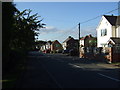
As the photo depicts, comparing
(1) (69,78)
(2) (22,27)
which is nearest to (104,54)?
(2) (22,27)

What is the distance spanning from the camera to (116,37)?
41.0 meters

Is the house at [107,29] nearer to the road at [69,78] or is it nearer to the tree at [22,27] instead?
the tree at [22,27]

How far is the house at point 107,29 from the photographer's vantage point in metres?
41.9

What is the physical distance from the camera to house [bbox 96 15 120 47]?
41859 millimetres

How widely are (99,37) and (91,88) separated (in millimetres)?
37650

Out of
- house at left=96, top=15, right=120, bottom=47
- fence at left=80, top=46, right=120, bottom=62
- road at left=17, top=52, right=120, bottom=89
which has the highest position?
house at left=96, top=15, right=120, bottom=47

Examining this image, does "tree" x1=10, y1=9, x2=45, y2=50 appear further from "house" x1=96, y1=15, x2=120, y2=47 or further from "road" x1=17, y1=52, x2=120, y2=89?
"house" x1=96, y1=15, x2=120, y2=47

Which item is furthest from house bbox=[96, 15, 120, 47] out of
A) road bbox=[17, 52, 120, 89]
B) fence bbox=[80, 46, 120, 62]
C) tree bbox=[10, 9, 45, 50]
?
road bbox=[17, 52, 120, 89]

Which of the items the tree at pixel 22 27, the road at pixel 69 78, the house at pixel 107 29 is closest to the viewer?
the road at pixel 69 78

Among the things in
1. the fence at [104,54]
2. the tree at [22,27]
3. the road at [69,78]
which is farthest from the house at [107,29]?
the road at [69,78]

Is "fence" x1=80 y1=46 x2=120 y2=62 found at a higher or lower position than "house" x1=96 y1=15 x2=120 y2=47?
lower

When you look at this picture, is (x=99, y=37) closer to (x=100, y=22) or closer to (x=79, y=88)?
(x=100, y=22)

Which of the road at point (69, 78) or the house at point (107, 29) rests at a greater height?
the house at point (107, 29)

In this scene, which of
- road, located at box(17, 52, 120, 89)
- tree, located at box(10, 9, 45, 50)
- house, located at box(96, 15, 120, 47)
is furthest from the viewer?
house, located at box(96, 15, 120, 47)
